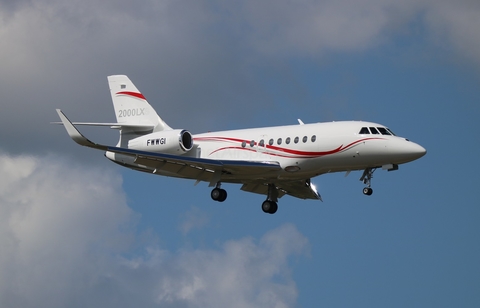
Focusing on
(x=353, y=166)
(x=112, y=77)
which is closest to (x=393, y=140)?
(x=353, y=166)

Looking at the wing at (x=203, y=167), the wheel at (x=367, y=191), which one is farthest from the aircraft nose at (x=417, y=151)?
the wing at (x=203, y=167)

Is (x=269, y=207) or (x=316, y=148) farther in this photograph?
(x=269, y=207)

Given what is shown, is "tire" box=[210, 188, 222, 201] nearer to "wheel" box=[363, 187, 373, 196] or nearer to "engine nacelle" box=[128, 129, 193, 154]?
"engine nacelle" box=[128, 129, 193, 154]

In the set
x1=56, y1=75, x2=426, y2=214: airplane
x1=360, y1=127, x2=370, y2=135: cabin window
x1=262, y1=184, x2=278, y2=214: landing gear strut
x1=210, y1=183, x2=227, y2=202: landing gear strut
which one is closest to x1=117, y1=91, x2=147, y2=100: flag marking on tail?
x1=56, y1=75, x2=426, y2=214: airplane

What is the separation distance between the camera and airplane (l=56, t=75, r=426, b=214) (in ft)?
126

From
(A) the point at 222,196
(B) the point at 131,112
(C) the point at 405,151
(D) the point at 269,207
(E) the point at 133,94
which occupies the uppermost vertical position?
(E) the point at 133,94

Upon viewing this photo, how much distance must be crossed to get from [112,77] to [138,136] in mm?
4284

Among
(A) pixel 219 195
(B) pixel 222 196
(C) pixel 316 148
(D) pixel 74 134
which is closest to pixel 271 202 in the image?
(B) pixel 222 196

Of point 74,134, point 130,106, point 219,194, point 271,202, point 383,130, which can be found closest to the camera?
point 74,134

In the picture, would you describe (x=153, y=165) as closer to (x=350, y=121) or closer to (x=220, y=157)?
(x=220, y=157)

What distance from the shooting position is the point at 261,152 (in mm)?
40625

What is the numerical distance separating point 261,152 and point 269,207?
382 centimetres

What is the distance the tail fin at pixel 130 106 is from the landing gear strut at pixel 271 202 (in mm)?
5599

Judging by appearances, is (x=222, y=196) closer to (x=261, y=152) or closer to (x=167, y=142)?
(x=261, y=152)
